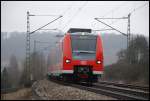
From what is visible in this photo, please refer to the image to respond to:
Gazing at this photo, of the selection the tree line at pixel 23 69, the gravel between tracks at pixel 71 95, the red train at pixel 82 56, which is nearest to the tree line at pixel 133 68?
the red train at pixel 82 56

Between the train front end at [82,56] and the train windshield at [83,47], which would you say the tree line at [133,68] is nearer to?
the train front end at [82,56]

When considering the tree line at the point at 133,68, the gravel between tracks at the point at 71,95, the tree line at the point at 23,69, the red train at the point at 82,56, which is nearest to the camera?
the gravel between tracks at the point at 71,95

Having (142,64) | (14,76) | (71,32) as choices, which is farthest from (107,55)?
(71,32)

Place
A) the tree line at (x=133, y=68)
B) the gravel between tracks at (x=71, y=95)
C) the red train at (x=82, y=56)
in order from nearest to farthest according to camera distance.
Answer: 1. the gravel between tracks at (x=71, y=95)
2. the red train at (x=82, y=56)
3. the tree line at (x=133, y=68)

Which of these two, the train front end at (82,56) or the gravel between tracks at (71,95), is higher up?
the train front end at (82,56)

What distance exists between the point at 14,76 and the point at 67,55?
117 ft

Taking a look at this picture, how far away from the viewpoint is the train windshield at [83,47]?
24.3 metres

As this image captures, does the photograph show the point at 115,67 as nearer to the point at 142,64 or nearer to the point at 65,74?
the point at 142,64

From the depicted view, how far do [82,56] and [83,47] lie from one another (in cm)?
55

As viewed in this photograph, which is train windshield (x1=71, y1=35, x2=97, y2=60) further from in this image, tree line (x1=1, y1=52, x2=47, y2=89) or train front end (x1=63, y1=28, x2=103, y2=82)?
tree line (x1=1, y1=52, x2=47, y2=89)

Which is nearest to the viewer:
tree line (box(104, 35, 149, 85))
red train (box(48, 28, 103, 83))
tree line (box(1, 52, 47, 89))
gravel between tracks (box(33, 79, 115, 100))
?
gravel between tracks (box(33, 79, 115, 100))

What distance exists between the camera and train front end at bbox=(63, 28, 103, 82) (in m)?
24.3

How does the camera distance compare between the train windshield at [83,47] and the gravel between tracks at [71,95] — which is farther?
the train windshield at [83,47]

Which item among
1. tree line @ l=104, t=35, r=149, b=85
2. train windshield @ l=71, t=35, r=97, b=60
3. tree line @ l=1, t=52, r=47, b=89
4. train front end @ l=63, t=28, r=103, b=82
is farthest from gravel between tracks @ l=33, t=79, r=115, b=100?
tree line @ l=1, t=52, r=47, b=89
